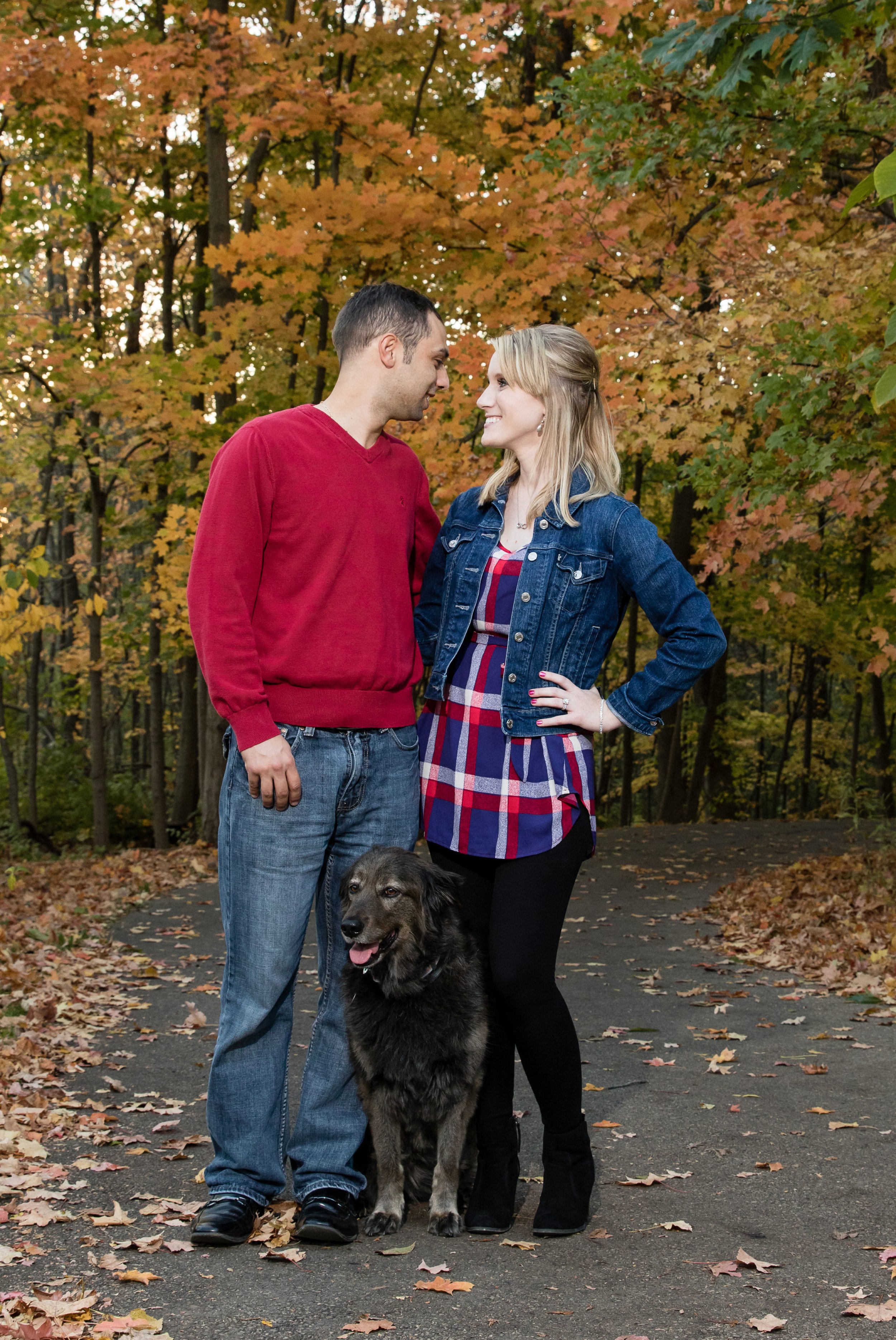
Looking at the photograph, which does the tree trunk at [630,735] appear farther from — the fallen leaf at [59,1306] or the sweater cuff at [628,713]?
the fallen leaf at [59,1306]

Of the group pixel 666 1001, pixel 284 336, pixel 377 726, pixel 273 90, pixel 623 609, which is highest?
pixel 273 90

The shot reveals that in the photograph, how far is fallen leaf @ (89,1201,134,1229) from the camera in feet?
10.9

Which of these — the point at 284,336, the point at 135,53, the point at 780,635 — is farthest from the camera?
the point at 780,635

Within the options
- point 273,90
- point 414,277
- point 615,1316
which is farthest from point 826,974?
point 273,90

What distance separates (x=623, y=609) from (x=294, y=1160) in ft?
6.10

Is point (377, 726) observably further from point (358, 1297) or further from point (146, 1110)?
point (146, 1110)

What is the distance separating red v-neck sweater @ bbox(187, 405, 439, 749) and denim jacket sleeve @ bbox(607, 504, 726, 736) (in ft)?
2.14

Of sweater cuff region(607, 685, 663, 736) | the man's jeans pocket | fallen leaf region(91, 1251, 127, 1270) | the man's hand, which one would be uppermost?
sweater cuff region(607, 685, 663, 736)

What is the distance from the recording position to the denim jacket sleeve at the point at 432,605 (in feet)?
11.4

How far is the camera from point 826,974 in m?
7.04

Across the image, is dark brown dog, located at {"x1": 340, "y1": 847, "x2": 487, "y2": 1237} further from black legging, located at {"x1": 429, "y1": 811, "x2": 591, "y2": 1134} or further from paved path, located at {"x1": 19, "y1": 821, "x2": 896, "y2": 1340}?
paved path, located at {"x1": 19, "y1": 821, "x2": 896, "y2": 1340}

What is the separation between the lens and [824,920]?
27.8 ft

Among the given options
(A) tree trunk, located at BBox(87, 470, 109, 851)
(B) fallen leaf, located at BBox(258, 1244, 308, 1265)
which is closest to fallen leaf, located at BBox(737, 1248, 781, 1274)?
(B) fallen leaf, located at BBox(258, 1244, 308, 1265)

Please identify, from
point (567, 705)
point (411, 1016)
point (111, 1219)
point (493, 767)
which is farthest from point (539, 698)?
point (111, 1219)
